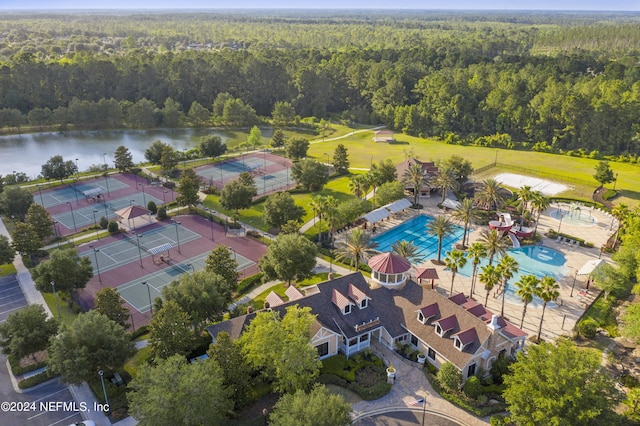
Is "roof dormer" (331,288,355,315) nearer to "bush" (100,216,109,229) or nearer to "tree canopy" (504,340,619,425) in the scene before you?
"tree canopy" (504,340,619,425)

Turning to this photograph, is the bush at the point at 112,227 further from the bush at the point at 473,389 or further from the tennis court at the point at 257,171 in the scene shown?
the bush at the point at 473,389

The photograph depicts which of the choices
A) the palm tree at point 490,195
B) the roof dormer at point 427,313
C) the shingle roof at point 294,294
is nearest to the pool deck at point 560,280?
the palm tree at point 490,195

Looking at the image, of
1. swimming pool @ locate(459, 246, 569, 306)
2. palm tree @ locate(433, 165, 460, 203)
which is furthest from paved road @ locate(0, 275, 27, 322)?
palm tree @ locate(433, 165, 460, 203)

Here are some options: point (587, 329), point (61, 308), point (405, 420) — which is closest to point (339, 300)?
point (405, 420)

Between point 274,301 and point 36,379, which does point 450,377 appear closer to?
point 274,301

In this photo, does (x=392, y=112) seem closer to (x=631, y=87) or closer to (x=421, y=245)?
(x=631, y=87)
